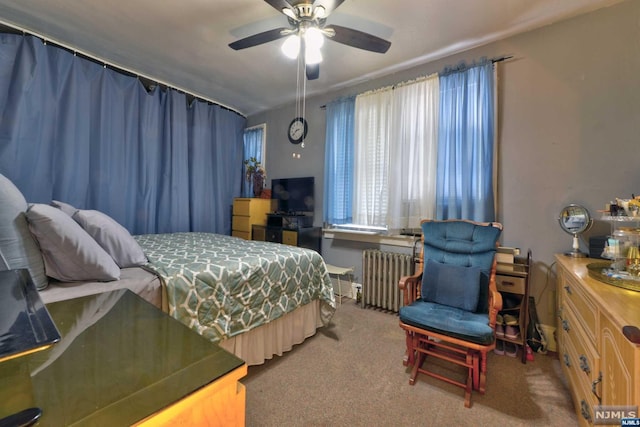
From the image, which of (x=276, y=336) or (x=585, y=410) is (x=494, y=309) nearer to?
(x=585, y=410)

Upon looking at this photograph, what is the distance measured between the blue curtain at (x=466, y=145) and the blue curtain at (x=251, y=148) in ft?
9.24

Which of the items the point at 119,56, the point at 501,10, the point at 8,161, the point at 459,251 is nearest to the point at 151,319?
the point at 459,251

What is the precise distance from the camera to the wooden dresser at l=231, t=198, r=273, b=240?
3.83 metres

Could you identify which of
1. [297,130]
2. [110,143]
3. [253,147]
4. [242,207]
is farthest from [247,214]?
[110,143]

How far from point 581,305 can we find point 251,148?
4309 mm

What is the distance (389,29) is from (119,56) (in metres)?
2.86

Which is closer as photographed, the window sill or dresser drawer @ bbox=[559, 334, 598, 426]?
dresser drawer @ bbox=[559, 334, 598, 426]

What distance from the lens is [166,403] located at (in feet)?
1.58

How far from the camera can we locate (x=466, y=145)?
8.05 feet

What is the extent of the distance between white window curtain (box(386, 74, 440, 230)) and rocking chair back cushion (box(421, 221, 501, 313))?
0.49 m

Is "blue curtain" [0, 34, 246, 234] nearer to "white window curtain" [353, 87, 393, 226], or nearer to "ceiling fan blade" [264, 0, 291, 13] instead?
"white window curtain" [353, 87, 393, 226]

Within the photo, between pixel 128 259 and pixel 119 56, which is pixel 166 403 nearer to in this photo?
pixel 128 259

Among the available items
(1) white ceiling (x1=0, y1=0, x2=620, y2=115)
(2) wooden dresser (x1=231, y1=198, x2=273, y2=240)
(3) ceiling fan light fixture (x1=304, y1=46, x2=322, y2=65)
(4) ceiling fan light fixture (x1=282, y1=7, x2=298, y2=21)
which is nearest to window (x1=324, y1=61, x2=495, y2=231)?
(1) white ceiling (x1=0, y1=0, x2=620, y2=115)

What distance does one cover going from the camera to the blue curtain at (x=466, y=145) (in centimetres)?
236
